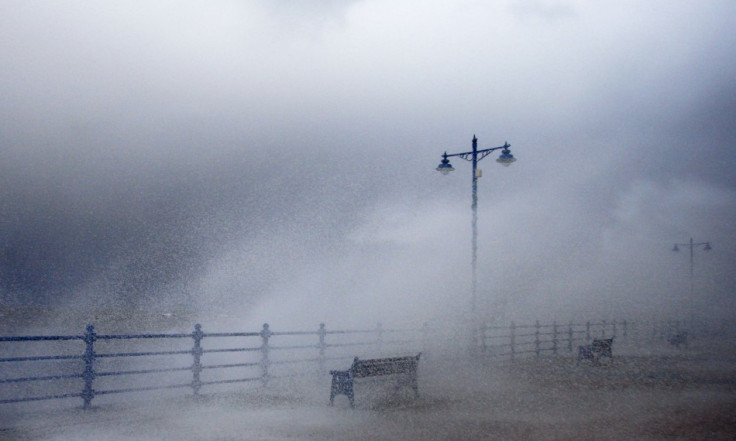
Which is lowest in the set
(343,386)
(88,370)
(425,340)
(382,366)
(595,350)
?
(595,350)

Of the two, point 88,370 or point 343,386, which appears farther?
point 343,386

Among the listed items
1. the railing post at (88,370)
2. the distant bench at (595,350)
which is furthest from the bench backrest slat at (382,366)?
the distant bench at (595,350)

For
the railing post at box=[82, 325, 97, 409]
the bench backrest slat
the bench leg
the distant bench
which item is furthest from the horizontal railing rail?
the bench backrest slat

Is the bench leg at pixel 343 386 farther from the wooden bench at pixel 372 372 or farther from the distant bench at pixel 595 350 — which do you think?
the distant bench at pixel 595 350

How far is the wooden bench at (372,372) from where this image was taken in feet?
35.9

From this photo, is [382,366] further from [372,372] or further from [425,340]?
[425,340]

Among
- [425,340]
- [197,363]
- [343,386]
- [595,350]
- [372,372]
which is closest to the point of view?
[343,386]

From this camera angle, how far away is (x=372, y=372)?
37.0ft

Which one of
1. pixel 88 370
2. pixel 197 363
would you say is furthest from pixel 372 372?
pixel 88 370

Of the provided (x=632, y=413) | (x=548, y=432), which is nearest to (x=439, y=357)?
(x=632, y=413)

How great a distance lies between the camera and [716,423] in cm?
896

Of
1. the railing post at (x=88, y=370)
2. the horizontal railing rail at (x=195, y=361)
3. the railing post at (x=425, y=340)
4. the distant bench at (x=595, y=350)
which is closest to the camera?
the railing post at (x=88, y=370)

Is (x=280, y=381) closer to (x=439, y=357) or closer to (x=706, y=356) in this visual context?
(x=439, y=357)

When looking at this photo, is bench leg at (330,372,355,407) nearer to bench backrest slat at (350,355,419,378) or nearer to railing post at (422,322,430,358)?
bench backrest slat at (350,355,419,378)
